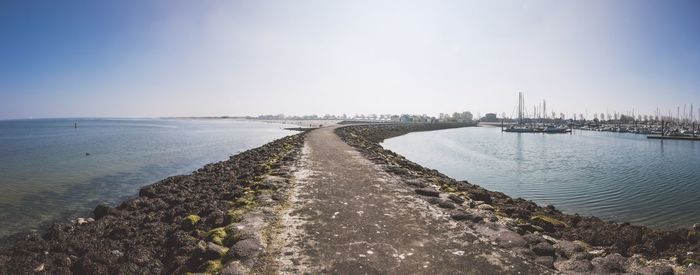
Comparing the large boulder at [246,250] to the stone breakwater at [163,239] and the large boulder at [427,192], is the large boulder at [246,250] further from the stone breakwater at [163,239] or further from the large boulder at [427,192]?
the large boulder at [427,192]

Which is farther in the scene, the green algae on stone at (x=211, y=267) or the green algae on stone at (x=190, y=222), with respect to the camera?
the green algae on stone at (x=190, y=222)

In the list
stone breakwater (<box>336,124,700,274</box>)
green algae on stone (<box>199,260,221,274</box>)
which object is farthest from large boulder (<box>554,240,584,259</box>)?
green algae on stone (<box>199,260,221,274</box>)

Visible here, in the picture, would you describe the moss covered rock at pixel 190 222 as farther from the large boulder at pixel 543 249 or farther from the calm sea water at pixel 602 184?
the calm sea water at pixel 602 184

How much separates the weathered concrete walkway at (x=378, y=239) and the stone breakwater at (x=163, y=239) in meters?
0.63

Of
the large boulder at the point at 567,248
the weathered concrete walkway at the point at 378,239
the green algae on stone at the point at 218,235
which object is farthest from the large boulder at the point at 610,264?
the green algae on stone at the point at 218,235

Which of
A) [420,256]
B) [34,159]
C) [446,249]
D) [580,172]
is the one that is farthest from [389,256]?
[34,159]

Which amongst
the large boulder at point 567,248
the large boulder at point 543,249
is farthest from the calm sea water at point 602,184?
the large boulder at point 543,249

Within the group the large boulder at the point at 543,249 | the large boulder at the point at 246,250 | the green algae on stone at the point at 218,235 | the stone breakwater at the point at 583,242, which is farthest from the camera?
the green algae on stone at the point at 218,235

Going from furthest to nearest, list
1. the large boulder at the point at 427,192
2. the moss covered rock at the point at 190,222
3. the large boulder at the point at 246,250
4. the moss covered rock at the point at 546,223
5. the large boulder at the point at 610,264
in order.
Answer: the large boulder at the point at 427,192, the moss covered rock at the point at 190,222, the moss covered rock at the point at 546,223, the large boulder at the point at 246,250, the large boulder at the point at 610,264

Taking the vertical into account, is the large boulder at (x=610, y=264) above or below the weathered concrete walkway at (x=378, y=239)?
below

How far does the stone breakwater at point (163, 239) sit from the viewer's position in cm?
619

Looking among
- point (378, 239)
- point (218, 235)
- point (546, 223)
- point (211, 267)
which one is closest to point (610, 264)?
point (546, 223)

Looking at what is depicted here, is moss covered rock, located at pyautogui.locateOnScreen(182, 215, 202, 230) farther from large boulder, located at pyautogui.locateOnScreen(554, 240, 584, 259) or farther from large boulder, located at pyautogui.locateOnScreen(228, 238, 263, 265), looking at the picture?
large boulder, located at pyautogui.locateOnScreen(554, 240, 584, 259)

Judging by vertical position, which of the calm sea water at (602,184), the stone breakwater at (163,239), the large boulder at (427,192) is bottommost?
the calm sea water at (602,184)
